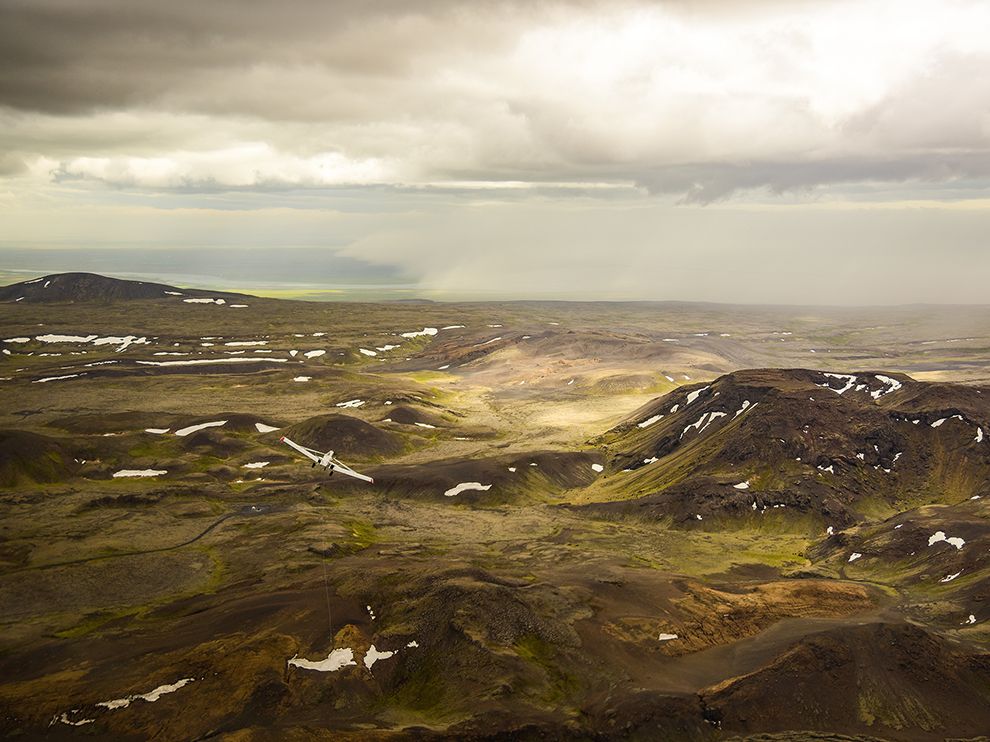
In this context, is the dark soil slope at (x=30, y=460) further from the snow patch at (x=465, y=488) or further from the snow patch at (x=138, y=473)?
the snow patch at (x=465, y=488)

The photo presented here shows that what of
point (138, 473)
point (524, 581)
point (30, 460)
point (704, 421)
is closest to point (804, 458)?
point (704, 421)

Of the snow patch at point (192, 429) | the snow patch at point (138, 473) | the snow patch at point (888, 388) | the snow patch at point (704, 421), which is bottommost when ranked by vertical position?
the snow patch at point (138, 473)

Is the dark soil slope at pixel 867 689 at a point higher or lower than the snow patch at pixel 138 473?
higher

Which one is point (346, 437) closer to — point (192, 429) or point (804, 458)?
point (192, 429)

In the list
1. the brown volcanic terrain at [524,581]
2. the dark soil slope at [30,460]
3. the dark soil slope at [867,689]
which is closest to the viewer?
the dark soil slope at [867,689]

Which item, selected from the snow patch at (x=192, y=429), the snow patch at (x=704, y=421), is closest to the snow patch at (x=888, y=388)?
the snow patch at (x=704, y=421)

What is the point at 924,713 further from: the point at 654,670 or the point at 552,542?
the point at 552,542
